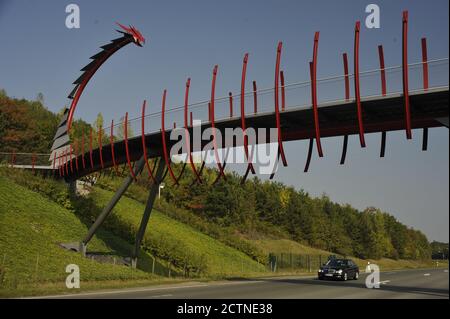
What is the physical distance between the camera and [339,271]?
28.9m

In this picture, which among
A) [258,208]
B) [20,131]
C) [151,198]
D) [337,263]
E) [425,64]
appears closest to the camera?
[425,64]

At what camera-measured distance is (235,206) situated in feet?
286

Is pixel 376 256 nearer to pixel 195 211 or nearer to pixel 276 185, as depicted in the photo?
pixel 276 185

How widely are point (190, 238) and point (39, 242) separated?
68.2 ft

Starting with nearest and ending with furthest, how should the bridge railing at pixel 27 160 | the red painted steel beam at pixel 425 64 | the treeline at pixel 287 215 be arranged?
the red painted steel beam at pixel 425 64 → the bridge railing at pixel 27 160 → the treeline at pixel 287 215

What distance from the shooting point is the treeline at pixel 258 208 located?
3076 inches

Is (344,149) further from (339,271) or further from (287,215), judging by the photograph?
(287,215)

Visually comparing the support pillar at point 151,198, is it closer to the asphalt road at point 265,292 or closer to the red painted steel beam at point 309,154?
the asphalt road at point 265,292

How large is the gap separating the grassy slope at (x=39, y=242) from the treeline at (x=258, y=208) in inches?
1575

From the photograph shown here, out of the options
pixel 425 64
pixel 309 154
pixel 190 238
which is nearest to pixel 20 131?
pixel 190 238

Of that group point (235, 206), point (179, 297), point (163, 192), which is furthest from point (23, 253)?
point (235, 206)

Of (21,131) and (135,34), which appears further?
(21,131)

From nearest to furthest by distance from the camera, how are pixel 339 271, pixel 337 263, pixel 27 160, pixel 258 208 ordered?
pixel 339 271
pixel 337 263
pixel 27 160
pixel 258 208

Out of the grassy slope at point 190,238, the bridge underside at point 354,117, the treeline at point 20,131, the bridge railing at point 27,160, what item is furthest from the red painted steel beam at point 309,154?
the treeline at point 20,131
